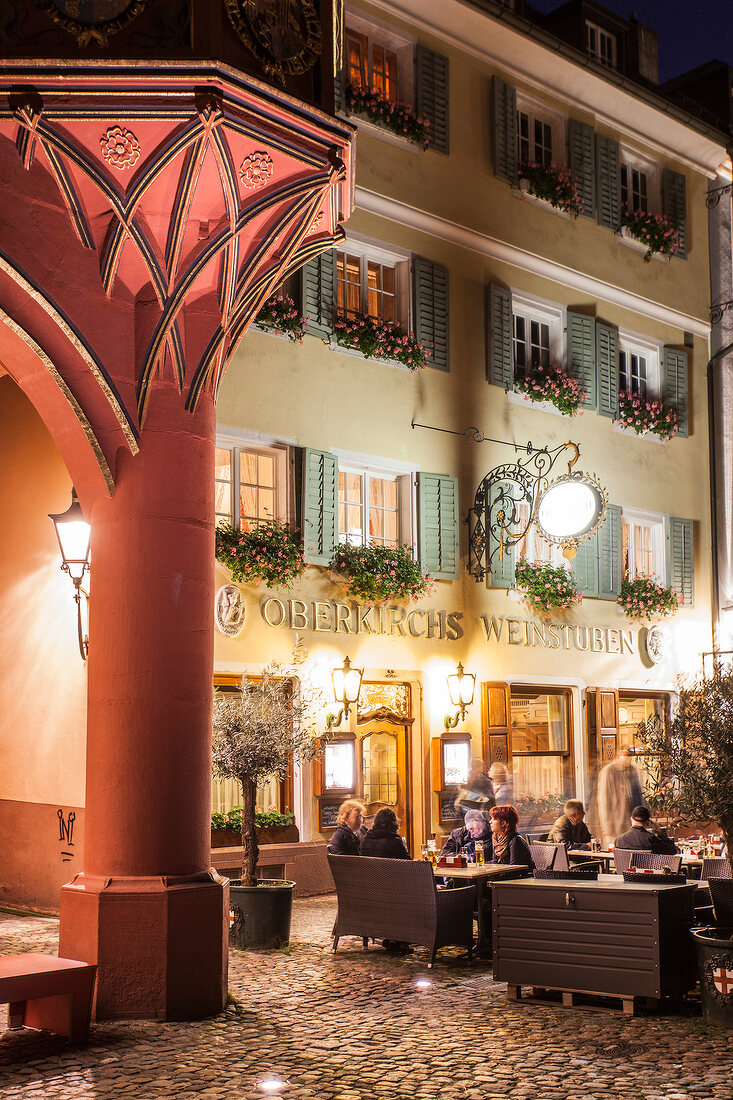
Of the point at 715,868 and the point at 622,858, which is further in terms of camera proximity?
the point at 715,868

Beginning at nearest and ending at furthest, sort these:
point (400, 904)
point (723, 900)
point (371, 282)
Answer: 1. point (723, 900)
2. point (400, 904)
3. point (371, 282)

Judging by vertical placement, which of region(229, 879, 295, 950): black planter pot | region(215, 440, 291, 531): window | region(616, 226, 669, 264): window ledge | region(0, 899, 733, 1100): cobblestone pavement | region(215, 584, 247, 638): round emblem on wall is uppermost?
region(616, 226, 669, 264): window ledge

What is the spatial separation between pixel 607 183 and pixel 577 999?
13026 millimetres

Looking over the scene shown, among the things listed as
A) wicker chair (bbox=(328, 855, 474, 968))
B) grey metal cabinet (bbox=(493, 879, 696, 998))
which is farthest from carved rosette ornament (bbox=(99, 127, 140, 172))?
wicker chair (bbox=(328, 855, 474, 968))

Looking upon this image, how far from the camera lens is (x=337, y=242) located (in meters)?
8.53

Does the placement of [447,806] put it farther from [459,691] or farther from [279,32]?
[279,32]

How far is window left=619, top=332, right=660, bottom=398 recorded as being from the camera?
59.7 ft

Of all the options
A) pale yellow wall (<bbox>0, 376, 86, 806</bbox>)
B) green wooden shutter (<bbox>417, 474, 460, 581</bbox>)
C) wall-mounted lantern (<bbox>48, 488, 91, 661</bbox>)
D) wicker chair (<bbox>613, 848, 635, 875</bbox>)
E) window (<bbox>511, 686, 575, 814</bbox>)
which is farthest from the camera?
window (<bbox>511, 686, 575, 814</bbox>)

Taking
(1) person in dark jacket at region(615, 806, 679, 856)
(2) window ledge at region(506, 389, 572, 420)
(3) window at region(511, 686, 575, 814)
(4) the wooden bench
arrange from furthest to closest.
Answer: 1. (2) window ledge at region(506, 389, 572, 420)
2. (3) window at region(511, 686, 575, 814)
3. (1) person in dark jacket at region(615, 806, 679, 856)
4. (4) the wooden bench

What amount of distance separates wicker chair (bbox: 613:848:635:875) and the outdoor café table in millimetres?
1078

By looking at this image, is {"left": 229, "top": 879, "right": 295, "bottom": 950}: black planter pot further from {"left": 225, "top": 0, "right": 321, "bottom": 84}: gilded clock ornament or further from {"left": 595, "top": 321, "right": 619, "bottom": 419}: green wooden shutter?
{"left": 595, "top": 321, "right": 619, "bottom": 419}: green wooden shutter

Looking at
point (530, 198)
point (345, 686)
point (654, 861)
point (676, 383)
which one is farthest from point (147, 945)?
point (676, 383)

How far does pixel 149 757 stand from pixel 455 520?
26.1 feet

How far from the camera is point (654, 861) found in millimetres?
10586
